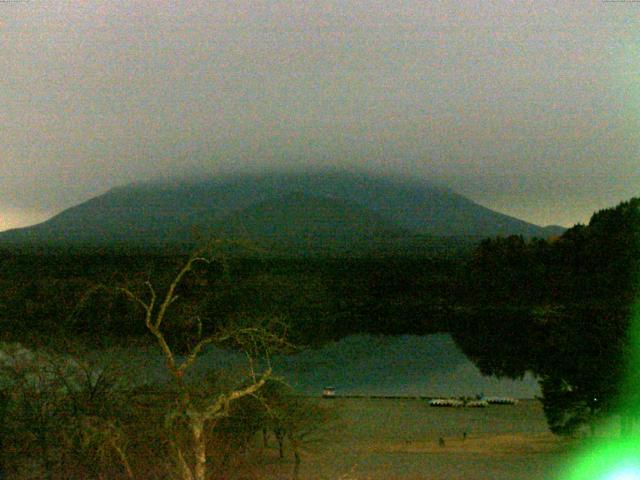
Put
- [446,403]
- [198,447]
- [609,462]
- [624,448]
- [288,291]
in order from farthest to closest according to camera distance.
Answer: [288,291], [446,403], [624,448], [609,462], [198,447]

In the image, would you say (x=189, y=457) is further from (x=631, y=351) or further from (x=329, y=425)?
(x=329, y=425)

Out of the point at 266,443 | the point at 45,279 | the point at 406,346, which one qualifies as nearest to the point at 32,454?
the point at 266,443

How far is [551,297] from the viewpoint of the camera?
177ft

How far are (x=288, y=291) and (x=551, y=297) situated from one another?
21133 mm

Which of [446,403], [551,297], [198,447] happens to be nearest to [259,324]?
[198,447]

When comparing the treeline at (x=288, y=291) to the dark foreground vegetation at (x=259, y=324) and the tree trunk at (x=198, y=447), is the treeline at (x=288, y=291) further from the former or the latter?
the tree trunk at (x=198, y=447)

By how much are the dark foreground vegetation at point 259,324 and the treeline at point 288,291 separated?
0.78 ft

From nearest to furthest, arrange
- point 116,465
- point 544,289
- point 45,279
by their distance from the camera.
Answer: point 116,465 → point 45,279 → point 544,289

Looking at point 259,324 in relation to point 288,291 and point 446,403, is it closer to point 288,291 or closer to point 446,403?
point 446,403

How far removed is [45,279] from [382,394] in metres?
22.9

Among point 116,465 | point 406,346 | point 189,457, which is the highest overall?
point 189,457

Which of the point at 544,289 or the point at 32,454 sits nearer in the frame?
the point at 32,454

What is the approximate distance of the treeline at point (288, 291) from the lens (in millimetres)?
33156

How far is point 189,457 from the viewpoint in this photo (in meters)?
8.49
